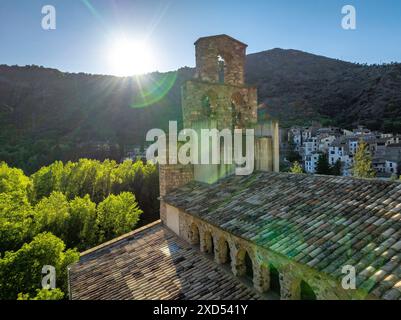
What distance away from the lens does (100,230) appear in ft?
72.5

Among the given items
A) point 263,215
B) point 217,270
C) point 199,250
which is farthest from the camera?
point 199,250

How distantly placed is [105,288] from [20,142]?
7518 cm

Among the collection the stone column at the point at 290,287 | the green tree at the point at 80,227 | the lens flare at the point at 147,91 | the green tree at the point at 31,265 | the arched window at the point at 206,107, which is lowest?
the green tree at the point at 80,227

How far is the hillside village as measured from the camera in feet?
171

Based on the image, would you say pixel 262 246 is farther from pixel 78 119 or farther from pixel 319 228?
pixel 78 119

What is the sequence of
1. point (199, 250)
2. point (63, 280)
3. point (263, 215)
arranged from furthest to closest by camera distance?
point (63, 280) → point (199, 250) → point (263, 215)

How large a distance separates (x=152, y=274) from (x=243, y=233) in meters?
3.71

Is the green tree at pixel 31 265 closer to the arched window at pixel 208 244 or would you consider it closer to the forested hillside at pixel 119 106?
the arched window at pixel 208 244

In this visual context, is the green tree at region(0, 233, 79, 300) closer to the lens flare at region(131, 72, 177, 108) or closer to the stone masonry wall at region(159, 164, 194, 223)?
the stone masonry wall at region(159, 164, 194, 223)

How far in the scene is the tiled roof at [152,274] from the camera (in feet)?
24.7

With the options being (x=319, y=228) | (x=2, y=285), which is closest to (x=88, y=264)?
(x=2, y=285)

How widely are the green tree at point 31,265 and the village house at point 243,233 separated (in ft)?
3.53

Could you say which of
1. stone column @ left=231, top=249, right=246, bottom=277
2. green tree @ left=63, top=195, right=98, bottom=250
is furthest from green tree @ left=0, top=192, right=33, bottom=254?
stone column @ left=231, top=249, right=246, bottom=277

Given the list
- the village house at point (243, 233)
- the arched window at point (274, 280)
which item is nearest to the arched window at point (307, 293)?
the village house at point (243, 233)
